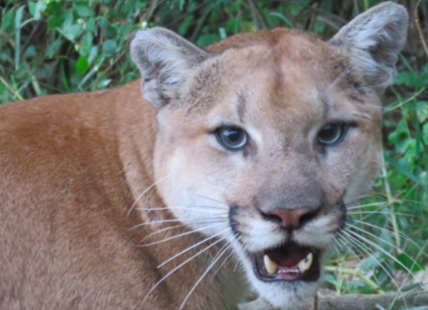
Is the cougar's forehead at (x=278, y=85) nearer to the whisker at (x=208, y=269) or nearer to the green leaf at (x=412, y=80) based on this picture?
the whisker at (x=208, y=269)

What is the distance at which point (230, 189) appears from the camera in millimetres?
4977

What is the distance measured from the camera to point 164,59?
17.7 feet

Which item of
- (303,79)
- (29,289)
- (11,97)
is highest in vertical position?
(303,79)

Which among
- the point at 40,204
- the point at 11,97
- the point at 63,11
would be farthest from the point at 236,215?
the point at 11,97

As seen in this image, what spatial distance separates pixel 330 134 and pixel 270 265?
65 cm

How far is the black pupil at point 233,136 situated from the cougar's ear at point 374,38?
2.40 feet

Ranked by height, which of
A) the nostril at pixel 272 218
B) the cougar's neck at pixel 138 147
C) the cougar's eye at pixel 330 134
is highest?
the cougar's eye at pixel 330 134

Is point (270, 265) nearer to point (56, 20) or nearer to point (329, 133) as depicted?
point (329, 133)

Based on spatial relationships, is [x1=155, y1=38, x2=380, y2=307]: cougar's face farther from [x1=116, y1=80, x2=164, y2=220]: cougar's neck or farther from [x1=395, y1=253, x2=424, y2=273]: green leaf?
[x1=395, y1=253, x2=424, y2=273]: green leaf

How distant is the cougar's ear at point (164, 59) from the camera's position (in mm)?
5367

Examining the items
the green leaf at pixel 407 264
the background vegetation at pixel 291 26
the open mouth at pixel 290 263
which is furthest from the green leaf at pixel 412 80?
the open mouth at pixel 290 263

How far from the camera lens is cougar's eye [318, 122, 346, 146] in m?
5.05

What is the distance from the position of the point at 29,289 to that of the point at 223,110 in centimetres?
119

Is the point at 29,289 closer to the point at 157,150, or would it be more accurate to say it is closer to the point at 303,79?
the point at 157,150
